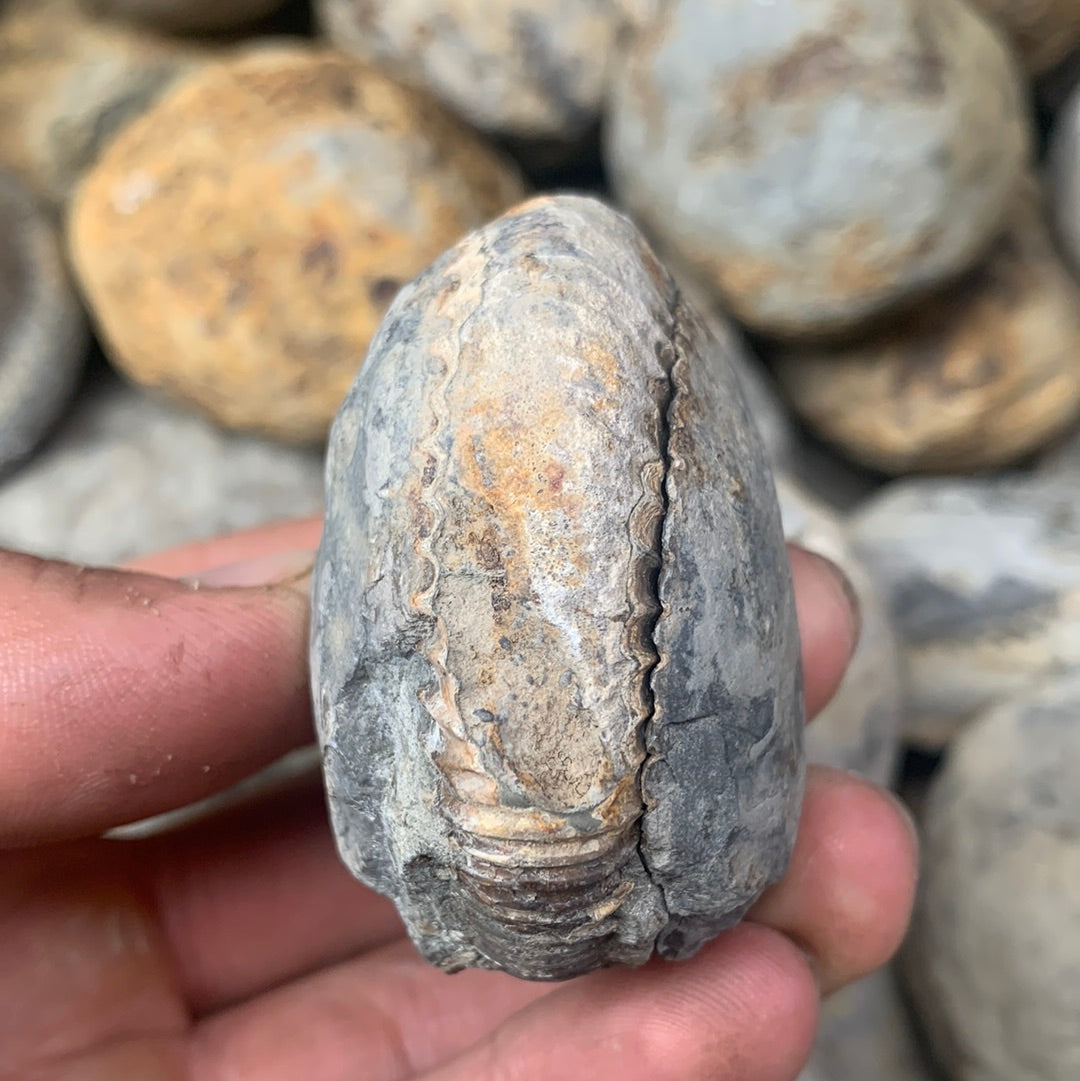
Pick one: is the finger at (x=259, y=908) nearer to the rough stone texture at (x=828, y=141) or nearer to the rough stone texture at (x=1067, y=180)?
the rough stone texture at (x=828, y=141)

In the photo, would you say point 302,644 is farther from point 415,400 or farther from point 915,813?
point 915,813

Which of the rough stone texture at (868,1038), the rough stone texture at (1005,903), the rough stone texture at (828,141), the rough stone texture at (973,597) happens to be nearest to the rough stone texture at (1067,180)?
the rough stone texture at (828,141)

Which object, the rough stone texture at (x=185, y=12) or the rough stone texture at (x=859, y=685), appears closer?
the rough stone texture at (x=859, y=685)

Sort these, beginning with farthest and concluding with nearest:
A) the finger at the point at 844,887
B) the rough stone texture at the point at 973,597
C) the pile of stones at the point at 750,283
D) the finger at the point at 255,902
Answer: the rough stone texture at the point at 973,597, the pile of stones at the point at 750,283, the finger at the point at 255,902, the finger at the point at 844,887

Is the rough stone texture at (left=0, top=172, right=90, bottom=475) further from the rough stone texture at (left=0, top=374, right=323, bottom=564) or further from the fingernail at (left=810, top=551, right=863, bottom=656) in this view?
the fingernail at (left=810, top=551, right=863, bottom=656)

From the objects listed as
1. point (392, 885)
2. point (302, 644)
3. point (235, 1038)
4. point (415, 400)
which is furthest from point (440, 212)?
point (235, 1038)

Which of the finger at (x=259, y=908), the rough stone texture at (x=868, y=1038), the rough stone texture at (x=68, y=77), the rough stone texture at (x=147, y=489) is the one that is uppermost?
the rough stone texture at (x=68, y=77)

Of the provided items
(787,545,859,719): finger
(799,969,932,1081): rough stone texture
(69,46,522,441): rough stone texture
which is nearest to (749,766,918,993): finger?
(787,545,859,719): finger

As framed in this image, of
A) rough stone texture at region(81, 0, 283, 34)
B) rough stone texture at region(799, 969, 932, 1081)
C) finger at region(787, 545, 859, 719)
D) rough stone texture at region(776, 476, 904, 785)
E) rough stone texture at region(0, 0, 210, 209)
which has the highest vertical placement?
rough stone texture at region(81, 0, 283, 34)
